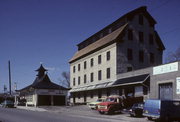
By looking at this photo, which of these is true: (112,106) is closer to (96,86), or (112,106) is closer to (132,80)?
(132,80)

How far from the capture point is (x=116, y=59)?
39281 mm

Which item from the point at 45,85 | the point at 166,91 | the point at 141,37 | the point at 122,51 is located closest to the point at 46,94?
the point at 45,85

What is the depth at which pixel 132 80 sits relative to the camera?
109 feet

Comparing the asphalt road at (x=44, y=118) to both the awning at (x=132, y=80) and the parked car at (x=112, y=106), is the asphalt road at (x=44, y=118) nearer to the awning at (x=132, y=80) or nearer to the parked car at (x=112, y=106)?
the parked car at (x=112, y=106)

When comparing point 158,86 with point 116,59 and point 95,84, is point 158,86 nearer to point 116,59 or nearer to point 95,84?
point 116,59

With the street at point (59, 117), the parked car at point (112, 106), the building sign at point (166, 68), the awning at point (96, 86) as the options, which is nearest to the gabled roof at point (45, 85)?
the awning at point (96, 86)

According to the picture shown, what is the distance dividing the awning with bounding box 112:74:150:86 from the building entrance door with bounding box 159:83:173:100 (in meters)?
2.39

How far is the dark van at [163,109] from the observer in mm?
19688

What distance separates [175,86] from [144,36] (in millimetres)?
17427

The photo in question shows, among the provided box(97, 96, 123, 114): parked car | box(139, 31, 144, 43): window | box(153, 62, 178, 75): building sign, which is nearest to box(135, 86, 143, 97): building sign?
box(153, 62, 178, 75): building sign

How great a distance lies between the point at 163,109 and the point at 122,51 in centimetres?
2096

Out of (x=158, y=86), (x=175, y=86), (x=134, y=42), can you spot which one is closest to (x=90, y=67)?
(x=134, y=42)

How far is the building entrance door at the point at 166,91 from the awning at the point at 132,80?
2394mm

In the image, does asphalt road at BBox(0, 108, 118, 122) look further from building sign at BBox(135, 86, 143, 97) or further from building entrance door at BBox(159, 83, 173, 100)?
building sign at BBox(135, 86, 143, 97)
